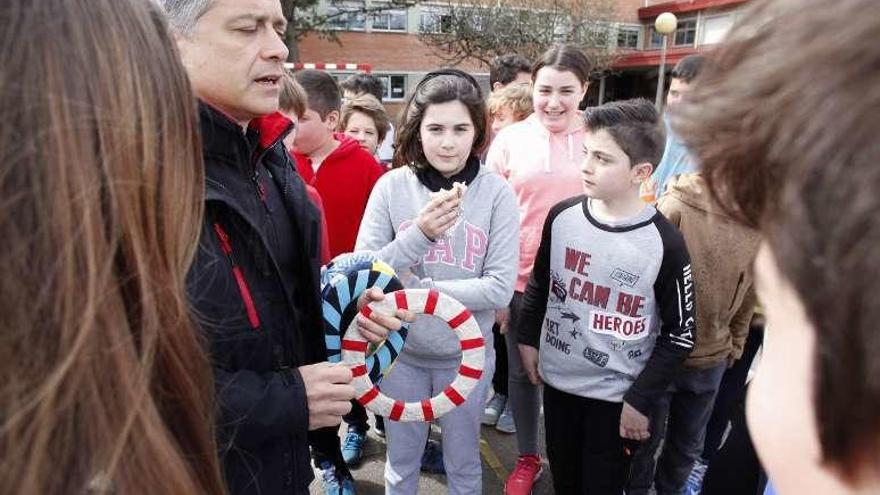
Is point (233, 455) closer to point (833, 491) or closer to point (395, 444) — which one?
point (395, 444)

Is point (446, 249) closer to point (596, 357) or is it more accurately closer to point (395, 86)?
point (596, 357)

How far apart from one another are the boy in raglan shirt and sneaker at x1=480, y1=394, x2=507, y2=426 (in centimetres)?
148

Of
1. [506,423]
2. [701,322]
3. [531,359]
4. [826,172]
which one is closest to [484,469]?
[506,423]

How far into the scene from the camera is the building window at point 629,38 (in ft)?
118

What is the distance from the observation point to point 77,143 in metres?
0.64

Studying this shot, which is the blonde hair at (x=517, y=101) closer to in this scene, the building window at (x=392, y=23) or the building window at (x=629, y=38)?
the building window at (x=392, y=23)

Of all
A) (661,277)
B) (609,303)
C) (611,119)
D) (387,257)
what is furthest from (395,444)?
(611,119)

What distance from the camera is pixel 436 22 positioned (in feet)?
94.7

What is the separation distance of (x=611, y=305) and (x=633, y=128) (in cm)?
75

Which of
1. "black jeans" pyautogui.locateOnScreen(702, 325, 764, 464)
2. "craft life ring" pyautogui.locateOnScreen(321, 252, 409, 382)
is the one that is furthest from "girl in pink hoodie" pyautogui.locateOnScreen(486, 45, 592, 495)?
"craft life ring" pyautogui.locateOnScreen(321, 252, 409, 382)

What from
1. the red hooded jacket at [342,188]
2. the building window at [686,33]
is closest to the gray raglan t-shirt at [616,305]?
the red hooded jacket at [342,188]

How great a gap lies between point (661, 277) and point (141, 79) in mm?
2048

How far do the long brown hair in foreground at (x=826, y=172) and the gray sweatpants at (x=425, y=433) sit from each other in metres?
2.14

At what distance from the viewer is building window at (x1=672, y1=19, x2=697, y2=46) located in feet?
111
